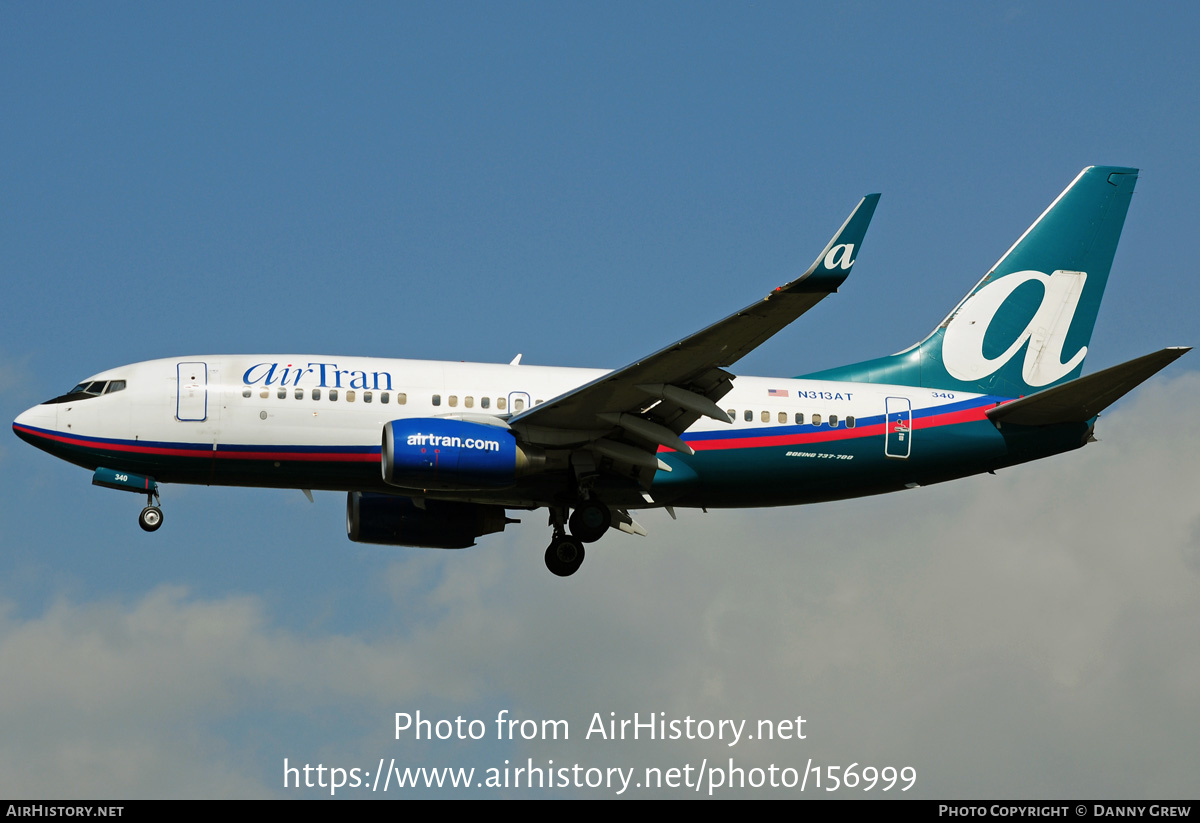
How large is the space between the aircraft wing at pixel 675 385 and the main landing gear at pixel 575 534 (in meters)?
1.51

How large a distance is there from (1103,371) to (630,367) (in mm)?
9854

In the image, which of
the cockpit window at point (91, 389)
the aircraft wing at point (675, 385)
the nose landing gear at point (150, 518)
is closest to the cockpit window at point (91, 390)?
the cockpit window at point (91, 389)

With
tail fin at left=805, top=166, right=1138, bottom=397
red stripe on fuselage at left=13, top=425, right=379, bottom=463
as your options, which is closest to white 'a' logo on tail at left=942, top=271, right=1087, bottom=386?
tail fin at left=805, top=166, right=1138, bottom=397

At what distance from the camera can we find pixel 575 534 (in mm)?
32156

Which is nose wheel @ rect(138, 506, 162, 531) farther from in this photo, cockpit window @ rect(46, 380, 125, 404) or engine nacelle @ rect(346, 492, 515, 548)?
engine nacelle @ rect(346, 492, 515, 548)

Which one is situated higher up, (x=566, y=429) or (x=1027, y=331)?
(x=1027, y=331)

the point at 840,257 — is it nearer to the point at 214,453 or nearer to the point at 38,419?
the point at 214,453

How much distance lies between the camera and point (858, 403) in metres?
32.6

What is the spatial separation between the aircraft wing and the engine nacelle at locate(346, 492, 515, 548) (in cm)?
457

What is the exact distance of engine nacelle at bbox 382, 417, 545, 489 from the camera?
28.8 m

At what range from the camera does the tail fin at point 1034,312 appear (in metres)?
34.6

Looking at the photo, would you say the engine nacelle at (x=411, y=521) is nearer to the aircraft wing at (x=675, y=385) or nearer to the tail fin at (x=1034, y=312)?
the aircraft wing at (x=675, y=385)

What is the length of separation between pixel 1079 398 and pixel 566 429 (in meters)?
11.0

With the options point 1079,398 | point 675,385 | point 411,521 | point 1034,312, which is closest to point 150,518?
point 411,521
